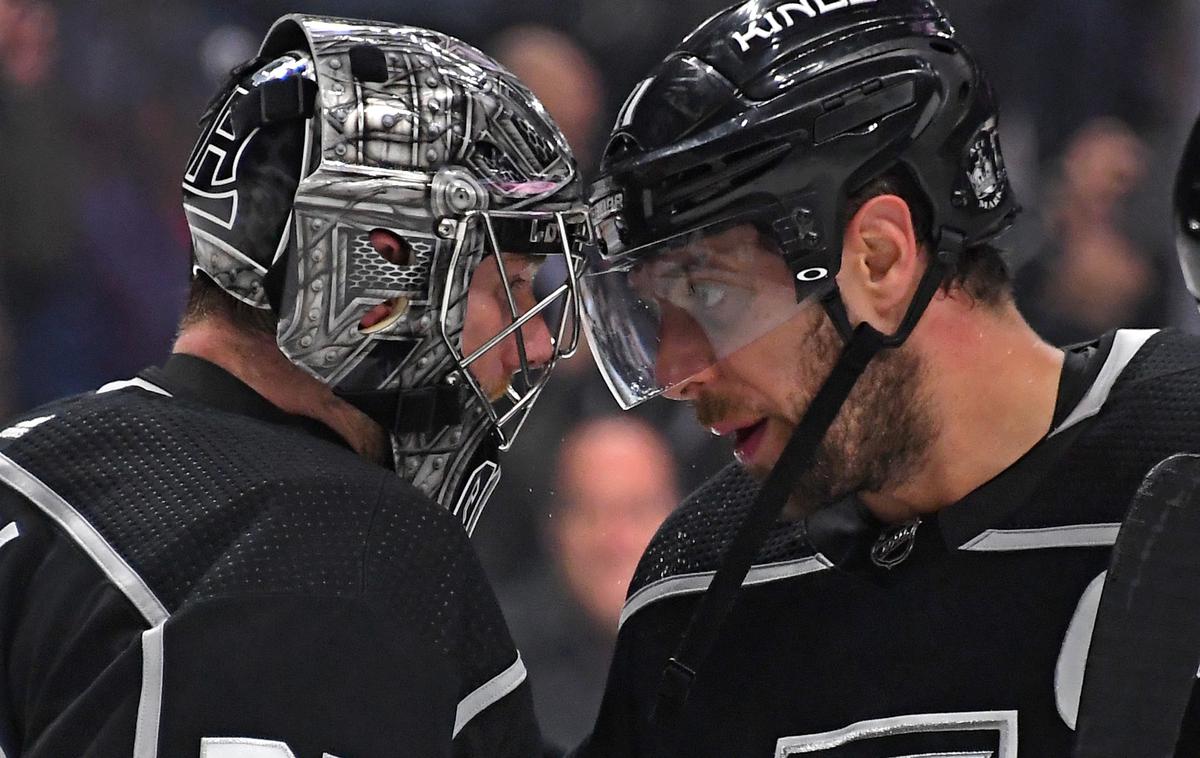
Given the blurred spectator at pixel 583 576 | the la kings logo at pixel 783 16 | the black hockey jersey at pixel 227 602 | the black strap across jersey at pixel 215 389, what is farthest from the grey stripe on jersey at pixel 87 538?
the blurred spectator at pixel 583 576

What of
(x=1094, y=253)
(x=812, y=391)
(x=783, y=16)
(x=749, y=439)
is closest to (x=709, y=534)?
(x=749, y=439)

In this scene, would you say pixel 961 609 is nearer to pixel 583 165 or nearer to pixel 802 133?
pixel 802 133

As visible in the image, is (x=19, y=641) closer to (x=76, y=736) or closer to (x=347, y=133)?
(x=76, y=736)

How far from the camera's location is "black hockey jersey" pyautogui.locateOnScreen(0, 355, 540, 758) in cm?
136

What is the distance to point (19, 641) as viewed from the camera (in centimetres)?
144

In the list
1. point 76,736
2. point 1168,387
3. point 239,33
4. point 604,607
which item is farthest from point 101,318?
point 1168,387

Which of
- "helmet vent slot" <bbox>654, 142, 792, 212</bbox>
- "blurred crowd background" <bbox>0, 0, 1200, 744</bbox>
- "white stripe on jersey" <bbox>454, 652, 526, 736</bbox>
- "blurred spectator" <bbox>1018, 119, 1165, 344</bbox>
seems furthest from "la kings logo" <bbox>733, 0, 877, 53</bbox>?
"blurred spectator" <bbox>1018, 119, 1165, 344</bbox>

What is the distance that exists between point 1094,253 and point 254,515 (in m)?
2.15

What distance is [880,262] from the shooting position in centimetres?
170

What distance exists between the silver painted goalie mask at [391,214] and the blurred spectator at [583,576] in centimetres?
130

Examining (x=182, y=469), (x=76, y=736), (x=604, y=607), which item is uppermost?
(x=182, y=469)

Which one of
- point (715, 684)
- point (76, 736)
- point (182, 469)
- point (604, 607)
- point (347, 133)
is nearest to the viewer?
point (76, 736)

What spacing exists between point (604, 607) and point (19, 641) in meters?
1.78

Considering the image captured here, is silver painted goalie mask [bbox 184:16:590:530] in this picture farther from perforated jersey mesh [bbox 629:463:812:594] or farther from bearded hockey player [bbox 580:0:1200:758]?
perforated jersey mesh [bbox 629:463:812:594]
